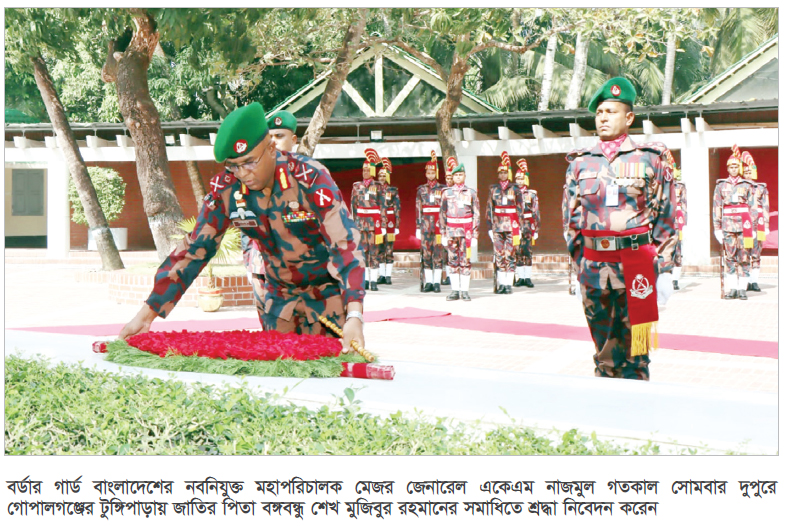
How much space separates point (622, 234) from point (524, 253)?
32.6 ft

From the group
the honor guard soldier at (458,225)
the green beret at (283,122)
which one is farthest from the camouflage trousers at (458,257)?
the green beret at (283,122)

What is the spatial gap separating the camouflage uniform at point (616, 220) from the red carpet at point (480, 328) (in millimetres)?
2907

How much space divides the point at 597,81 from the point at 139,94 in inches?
800

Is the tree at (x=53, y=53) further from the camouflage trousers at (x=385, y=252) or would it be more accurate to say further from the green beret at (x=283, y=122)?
the green beret at (x=283, y=122)

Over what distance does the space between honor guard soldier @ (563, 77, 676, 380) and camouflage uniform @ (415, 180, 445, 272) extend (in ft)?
26.7

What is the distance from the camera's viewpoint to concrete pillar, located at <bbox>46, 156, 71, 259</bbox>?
1900cm

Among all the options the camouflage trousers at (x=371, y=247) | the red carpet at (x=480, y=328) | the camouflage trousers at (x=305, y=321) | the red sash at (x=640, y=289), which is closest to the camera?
the camouflage trousers at (x=305, y=321)

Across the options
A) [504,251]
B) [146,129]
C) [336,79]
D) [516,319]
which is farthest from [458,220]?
[146,129]

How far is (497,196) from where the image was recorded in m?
13.0

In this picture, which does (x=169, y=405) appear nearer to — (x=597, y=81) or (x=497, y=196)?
(x=497, y=196)

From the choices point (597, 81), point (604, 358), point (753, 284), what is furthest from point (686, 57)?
point (604, 358)

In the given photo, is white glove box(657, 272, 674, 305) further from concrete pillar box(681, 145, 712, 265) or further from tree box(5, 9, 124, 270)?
concrete pillar box(681, 145, 712, 265)

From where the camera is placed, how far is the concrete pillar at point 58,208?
1900 centimetres

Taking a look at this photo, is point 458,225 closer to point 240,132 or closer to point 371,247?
point 371,247
